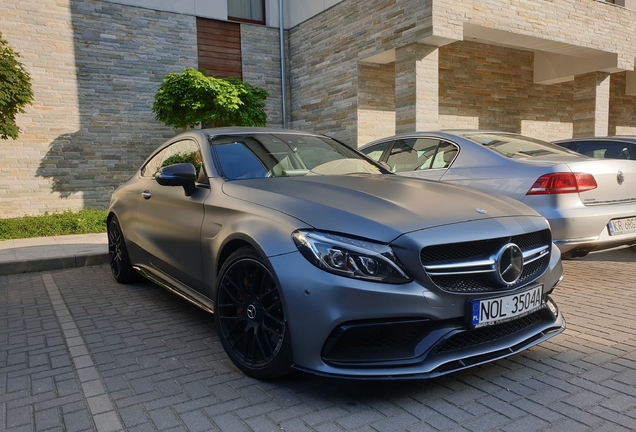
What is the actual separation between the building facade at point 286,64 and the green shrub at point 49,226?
231cm

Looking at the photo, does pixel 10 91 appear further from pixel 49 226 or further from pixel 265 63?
pixel 265 63

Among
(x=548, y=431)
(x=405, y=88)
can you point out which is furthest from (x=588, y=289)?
(x=405, y=88)

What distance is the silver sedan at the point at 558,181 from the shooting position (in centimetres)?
441

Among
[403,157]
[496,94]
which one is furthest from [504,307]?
[496,94]

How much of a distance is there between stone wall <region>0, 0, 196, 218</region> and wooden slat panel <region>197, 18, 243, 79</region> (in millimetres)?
322

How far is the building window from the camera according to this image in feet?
46.8

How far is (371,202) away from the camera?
2.81 metres

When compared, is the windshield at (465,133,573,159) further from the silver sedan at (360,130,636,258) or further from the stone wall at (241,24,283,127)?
the stone wall at (241,24,283,127)

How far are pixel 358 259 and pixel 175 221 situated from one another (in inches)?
73.7

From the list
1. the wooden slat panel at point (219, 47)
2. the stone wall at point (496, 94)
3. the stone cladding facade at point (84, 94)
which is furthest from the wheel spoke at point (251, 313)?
the stone wall at point (496, 94)

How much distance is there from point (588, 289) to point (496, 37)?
9.13 metres

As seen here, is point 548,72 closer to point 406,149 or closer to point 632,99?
point 632,99

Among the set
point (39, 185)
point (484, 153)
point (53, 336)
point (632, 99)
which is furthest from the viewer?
point (632, 99)

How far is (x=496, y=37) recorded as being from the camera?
40.0 ft
